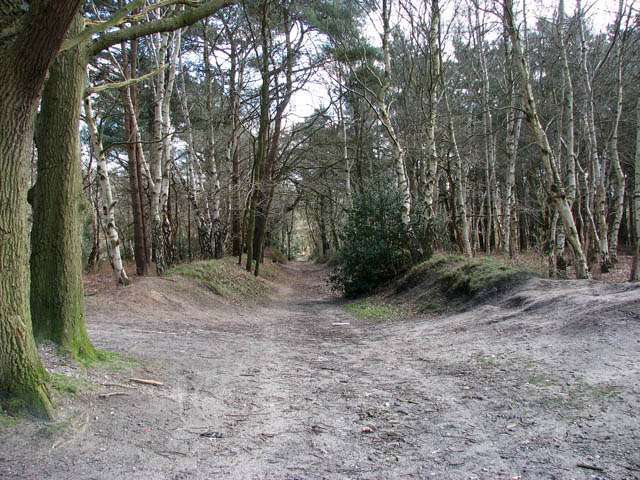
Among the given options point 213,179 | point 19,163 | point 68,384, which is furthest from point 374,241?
point 19,163

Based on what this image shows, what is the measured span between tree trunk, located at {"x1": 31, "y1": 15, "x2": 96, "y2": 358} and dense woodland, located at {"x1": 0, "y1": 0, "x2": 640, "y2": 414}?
0.05 ft

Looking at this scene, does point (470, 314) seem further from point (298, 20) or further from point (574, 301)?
point (298, 20)

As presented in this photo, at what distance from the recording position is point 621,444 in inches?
113

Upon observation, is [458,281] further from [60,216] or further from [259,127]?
Answer: [259,127]

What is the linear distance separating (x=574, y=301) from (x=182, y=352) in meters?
5.90

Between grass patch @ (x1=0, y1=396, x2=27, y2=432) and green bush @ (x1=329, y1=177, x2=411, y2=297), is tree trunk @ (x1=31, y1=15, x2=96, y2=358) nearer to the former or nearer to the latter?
grass patch @ (x1=0, y1=396, x2=27, y2=432)

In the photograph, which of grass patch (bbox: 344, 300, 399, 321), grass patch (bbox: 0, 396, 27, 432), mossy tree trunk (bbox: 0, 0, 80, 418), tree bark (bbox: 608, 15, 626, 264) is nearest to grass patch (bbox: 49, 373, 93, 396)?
mossy tree trunk (bbox: 0, 0, 80, 418)

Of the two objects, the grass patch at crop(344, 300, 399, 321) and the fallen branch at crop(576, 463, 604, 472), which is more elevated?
the fallen branch at crop(576, 463, 604, 472)

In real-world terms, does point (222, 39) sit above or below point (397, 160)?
above

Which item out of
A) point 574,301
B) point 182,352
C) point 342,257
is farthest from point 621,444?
point 342,257

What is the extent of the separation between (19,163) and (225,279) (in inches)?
479

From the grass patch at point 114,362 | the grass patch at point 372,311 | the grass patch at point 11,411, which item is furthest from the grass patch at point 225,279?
the grass patch at point 11,411

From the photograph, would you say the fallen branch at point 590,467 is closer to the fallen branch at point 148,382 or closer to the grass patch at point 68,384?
the fallen branch at point 148,382

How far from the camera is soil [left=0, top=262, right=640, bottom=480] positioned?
2.89 m
